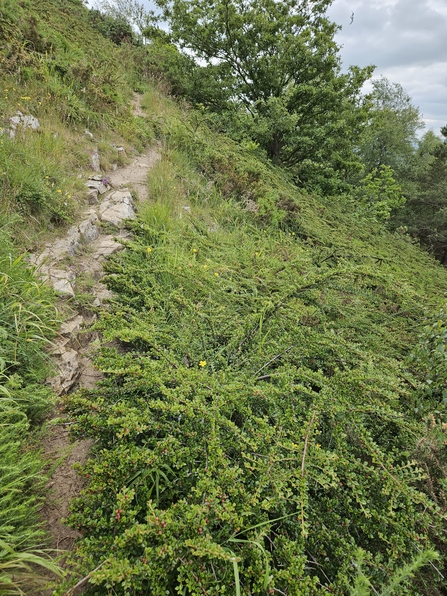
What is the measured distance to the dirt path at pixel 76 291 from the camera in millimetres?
1616

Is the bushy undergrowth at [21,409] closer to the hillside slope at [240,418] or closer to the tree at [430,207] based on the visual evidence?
the hillside slope at [240,418]

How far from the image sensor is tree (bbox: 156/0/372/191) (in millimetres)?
8719

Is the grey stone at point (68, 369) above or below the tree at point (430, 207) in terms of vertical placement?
below

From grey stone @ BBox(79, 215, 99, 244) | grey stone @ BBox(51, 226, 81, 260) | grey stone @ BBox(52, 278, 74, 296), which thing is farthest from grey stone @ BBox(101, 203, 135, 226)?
grey stone @ BBox(52, 278, 74, 296)

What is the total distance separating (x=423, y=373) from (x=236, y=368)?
1.29 metres

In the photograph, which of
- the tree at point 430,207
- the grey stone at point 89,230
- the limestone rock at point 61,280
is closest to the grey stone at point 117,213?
the grey stone at point 89,230

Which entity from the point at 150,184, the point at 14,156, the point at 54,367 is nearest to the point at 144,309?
the point at 54,367

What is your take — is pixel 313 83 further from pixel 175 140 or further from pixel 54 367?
pixel 54 367

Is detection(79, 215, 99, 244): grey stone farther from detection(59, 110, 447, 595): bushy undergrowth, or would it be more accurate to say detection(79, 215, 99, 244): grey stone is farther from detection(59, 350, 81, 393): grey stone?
detection(59, 350, 81, 393): grey stone

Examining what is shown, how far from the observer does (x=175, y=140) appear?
21.1 feet

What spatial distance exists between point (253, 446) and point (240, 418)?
41 centimetres

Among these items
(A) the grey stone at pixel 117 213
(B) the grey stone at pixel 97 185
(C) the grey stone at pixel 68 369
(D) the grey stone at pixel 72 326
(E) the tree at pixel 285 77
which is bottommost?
(C) the grey stone at pixel 68 369

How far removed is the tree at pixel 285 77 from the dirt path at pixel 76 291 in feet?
19.5

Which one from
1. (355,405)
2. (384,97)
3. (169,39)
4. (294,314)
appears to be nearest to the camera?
(355,405)
